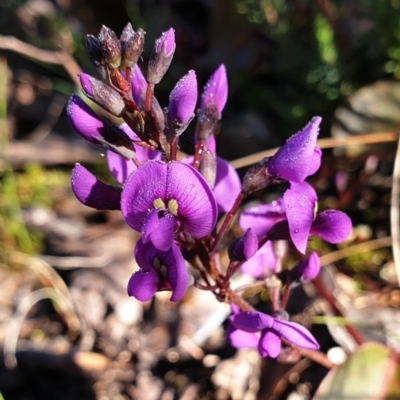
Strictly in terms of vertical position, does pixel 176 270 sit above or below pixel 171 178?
below

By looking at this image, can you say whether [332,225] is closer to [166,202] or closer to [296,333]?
[296,333]

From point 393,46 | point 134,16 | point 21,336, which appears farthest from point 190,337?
point 134,16

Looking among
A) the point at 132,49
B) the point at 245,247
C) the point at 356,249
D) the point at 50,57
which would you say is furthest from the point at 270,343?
the point at 50,57

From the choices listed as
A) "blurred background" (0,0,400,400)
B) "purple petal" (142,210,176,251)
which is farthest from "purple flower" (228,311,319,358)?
"blurred background" (0,0,400,400)

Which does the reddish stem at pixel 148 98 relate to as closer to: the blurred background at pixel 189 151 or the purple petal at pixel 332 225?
the purple petal at pixel 332 225

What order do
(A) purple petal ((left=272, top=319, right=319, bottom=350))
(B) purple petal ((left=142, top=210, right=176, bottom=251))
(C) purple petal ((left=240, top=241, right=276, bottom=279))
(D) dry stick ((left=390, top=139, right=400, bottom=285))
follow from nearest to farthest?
1. (B) purple petal ((left=142, top=210, right=176, bottom=251))
2. (A) purple petal ((left=272, top=319, right=319, bottom=350))
3. (C) purple petal ((left=240, top=241, right=276, bottom=279))
4. (D) dry stick ((left=390, top=139, right=400, bottom=285))

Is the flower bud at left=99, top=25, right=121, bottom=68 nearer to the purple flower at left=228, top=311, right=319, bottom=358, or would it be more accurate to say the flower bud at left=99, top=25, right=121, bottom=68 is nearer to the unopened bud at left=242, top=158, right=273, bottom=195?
the unopened bud at left=242, top=158, right=273, bottom=195

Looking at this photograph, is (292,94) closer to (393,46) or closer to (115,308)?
(393,46)
